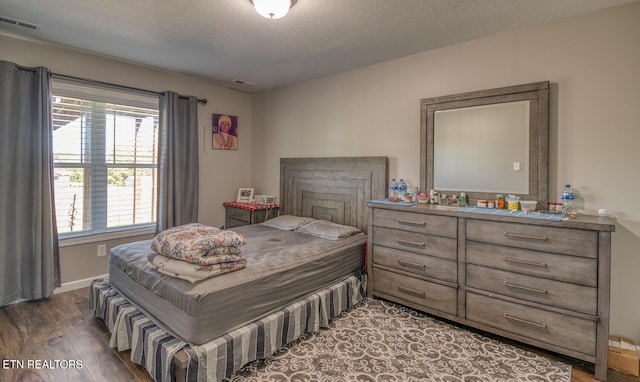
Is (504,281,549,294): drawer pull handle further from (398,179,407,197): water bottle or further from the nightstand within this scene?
the nightstand

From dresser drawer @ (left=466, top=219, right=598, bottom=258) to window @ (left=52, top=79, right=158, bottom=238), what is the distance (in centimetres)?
355

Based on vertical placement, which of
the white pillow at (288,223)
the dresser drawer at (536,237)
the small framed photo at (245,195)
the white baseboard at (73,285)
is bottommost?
the white baseboard at (73,285)

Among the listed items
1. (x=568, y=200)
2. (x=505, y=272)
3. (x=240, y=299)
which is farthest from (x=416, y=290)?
(x=240, y=299)

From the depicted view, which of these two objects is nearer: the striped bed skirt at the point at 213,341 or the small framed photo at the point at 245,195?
the striped bed skirt at the point at 213,341

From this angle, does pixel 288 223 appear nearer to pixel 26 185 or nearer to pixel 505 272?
pixel 505 272

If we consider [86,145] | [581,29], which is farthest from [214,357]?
[581,29]

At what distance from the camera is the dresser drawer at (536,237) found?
1.91 meters

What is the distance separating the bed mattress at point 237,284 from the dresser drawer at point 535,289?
111 cm

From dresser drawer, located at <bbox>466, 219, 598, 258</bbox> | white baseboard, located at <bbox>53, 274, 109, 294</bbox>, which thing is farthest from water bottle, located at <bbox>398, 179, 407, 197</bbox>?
white baseboard, located at <bbox>53, 274, 109, 294</bbox>

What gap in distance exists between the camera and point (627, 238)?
2152 millimetres

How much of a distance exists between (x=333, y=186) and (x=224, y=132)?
1825mm

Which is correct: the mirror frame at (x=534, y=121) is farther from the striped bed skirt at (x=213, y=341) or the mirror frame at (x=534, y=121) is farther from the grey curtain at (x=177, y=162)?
the grey curtain at (x=177, y=162)

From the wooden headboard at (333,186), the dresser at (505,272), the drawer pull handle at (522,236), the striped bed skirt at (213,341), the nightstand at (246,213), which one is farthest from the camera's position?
the nightstand at (246,213)

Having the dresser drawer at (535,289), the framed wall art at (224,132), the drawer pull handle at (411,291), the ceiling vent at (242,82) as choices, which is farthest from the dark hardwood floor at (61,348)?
the ceiling vent at (242,82)
